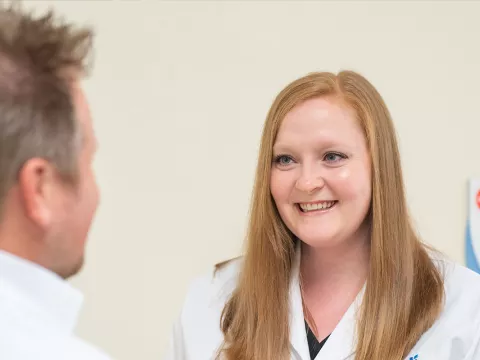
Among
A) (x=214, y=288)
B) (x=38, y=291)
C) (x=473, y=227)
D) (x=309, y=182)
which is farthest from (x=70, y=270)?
(x=473, y=227)

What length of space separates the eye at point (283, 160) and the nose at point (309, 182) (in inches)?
2.2

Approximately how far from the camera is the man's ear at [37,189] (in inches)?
25.3

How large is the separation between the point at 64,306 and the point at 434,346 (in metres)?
0.73

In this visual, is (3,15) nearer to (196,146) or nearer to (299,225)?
(299,225)

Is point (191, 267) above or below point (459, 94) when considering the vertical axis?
below

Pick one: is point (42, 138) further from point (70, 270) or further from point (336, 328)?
point (336, 328)

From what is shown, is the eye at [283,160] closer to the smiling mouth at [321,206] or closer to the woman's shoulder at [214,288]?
the smiling mouth at [321,206]

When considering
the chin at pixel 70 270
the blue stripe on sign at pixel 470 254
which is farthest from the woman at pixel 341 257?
the chin at pixel 70 270

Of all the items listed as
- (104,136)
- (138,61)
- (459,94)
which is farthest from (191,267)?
(459,94)

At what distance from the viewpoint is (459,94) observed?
1.66 m

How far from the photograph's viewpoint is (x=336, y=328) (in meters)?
1.21

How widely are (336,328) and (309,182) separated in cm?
28

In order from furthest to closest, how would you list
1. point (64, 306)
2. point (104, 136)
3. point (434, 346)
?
1. point (104, 136)
2. point (434, 346)
3. point (64, 306)

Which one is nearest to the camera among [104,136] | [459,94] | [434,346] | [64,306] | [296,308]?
[64,306]
